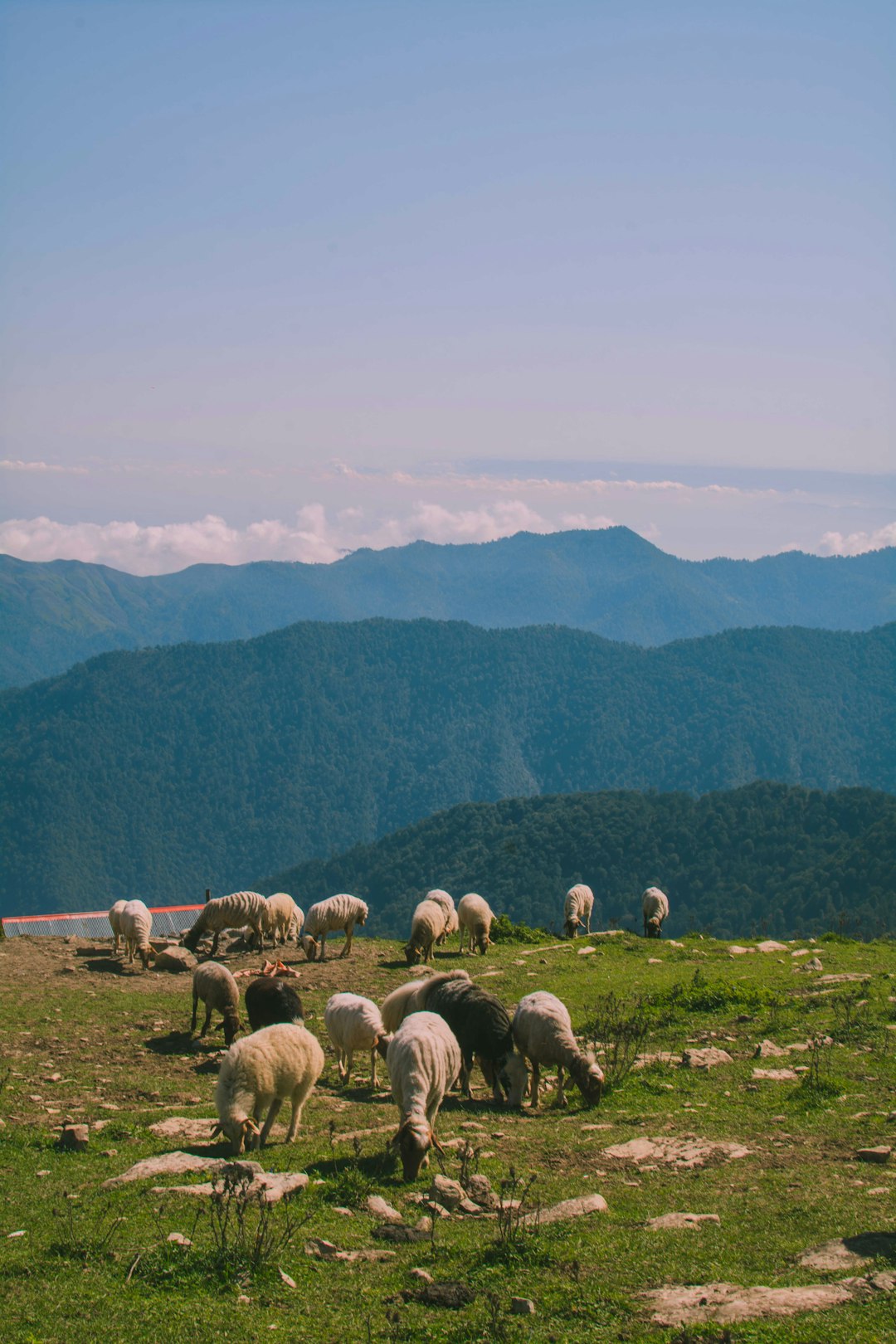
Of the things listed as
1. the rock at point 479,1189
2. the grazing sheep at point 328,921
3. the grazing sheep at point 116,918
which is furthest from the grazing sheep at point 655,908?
the rock at point 479,1189

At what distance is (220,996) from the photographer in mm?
16297

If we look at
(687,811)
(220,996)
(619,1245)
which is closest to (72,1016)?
(220,996)

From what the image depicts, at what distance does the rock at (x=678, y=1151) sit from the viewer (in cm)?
1079

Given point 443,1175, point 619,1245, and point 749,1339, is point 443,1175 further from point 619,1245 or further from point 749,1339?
point 749,1339

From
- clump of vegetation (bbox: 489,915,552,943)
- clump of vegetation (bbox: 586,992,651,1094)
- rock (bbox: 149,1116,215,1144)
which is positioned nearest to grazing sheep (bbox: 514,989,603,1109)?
clump of vegetation (bbox: 586,992,651,1094)

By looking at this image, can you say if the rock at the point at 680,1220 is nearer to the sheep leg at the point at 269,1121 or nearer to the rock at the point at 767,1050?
the sheep leg at the point at 269,1121

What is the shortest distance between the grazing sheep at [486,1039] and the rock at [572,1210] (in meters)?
4.01

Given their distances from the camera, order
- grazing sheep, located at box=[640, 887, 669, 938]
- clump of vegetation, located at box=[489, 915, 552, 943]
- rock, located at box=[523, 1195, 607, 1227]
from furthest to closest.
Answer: grazing sheep, located at box=[640, 887, 669, 938] < clump of vegetation, located at box=[489, 915, 552, 943] < rock, located at box=[523, 1195, 607, 1227]

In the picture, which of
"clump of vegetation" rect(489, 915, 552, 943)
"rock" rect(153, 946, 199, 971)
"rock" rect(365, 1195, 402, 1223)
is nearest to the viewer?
"rock" rect(365, 1195, 402, 1223)

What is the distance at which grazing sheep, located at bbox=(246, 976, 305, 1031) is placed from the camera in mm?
15023

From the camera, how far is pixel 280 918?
25.6 metres

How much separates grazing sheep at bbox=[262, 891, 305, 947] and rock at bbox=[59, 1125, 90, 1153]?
13668 mm

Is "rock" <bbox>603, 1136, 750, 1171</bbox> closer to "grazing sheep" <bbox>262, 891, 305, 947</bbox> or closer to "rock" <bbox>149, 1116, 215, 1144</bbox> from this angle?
"rock" <bbox>149, 1116, 215, 1144</bbox>

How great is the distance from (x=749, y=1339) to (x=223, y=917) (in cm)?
1979
